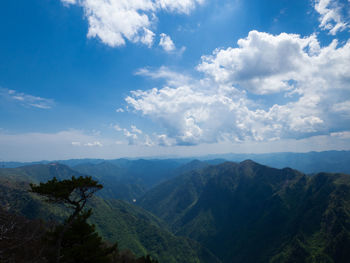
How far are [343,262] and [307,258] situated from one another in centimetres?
2942

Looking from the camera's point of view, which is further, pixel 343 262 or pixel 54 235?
pixel 343 262

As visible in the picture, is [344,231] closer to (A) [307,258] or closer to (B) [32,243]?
(A) [307,258]

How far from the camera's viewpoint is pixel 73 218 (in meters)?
23.0

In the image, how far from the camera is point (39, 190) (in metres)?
21.2

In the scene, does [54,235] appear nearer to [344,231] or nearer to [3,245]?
[3,245]

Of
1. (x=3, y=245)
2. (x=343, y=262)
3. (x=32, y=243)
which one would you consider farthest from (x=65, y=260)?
(x=343, y=262)

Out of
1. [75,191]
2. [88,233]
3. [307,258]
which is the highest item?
[75,191]

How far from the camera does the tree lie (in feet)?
69.8

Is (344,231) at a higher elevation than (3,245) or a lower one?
lower

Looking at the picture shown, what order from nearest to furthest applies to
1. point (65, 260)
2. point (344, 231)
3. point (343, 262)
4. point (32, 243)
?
1. point (65, 260)
2. point (32, 243)
3. point (343, 262)
4. point (344, 231)

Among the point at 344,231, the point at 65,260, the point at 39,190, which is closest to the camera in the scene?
the point at 39,190

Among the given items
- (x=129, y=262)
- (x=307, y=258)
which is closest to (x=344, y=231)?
(x=307, y=258)

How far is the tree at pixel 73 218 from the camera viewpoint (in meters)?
21.3

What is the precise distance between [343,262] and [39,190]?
252 metres
